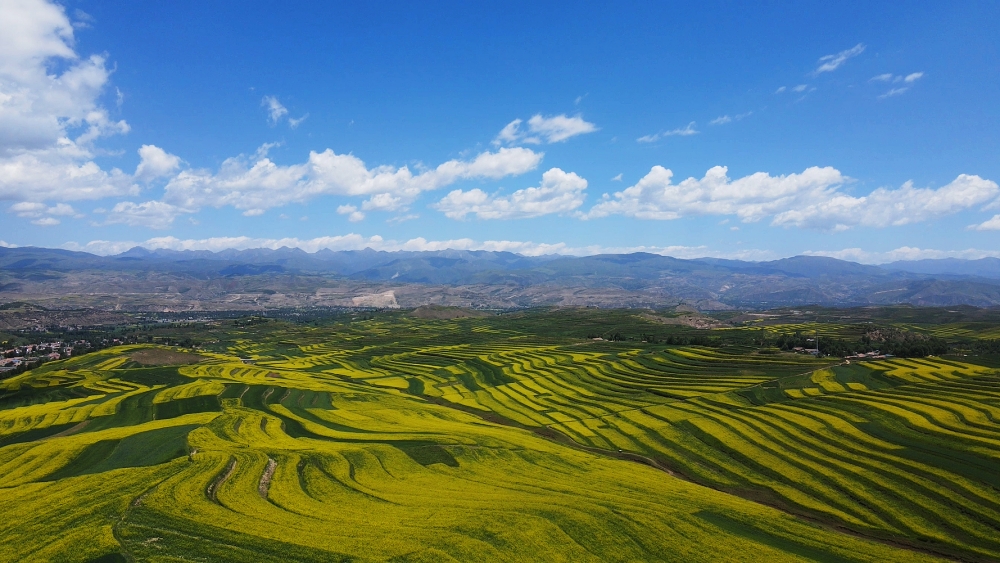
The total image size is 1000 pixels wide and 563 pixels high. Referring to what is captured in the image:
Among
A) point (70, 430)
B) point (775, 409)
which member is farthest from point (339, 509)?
point (775, 409)

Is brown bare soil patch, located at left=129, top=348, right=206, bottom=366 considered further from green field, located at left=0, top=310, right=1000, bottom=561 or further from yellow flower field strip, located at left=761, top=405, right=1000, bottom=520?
yellow flower field strip, located at left=761, top=405, right=1000, bottom=520

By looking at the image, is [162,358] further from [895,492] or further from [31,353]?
[895,492]

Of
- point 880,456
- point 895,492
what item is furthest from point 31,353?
point 895,492

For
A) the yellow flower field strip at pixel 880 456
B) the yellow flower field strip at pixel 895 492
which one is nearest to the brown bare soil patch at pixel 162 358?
the yellow flower field strip at pixel 880 456

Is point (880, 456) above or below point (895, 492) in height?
above

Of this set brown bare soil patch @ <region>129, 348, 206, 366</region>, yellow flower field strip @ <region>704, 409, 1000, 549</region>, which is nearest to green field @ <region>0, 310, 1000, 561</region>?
yellow flower field strip @ <region>704, 409, 1000, 549</region>

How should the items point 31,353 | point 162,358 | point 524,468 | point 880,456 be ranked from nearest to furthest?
point 524,468, point 880,456, point 162,358, point 31,353

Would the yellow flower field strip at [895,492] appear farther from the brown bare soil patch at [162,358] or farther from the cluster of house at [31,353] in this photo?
the cluster of house at [31,353]
